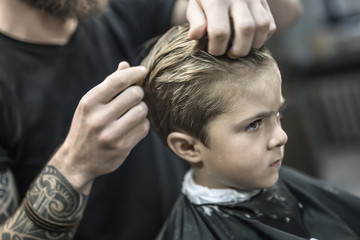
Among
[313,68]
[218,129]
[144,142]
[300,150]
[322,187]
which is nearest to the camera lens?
[218,129]

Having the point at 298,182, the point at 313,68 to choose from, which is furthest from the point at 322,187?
the point at 313,68

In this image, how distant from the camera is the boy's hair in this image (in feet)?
3.05

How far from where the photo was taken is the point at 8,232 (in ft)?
3.29

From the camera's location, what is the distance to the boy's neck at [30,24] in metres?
1.13

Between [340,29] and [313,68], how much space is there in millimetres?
406

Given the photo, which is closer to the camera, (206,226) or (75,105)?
(206,226)

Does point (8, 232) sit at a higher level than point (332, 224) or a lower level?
higher

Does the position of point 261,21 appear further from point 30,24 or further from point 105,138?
point 30,24

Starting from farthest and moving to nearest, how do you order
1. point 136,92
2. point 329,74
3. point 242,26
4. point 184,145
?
point 329,74, point 184,145, point 136,92, point 242,26

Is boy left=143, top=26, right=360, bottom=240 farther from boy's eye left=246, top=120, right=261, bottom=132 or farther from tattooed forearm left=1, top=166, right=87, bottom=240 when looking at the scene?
tattooed forearm left=1, top=166, right=87, bottom=240

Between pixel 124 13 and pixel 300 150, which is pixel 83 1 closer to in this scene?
pixel 124 13

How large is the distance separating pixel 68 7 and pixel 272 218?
0.75m

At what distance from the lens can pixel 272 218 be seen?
1.07 metres

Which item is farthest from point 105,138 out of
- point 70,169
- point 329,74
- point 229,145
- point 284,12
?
point 329,74
